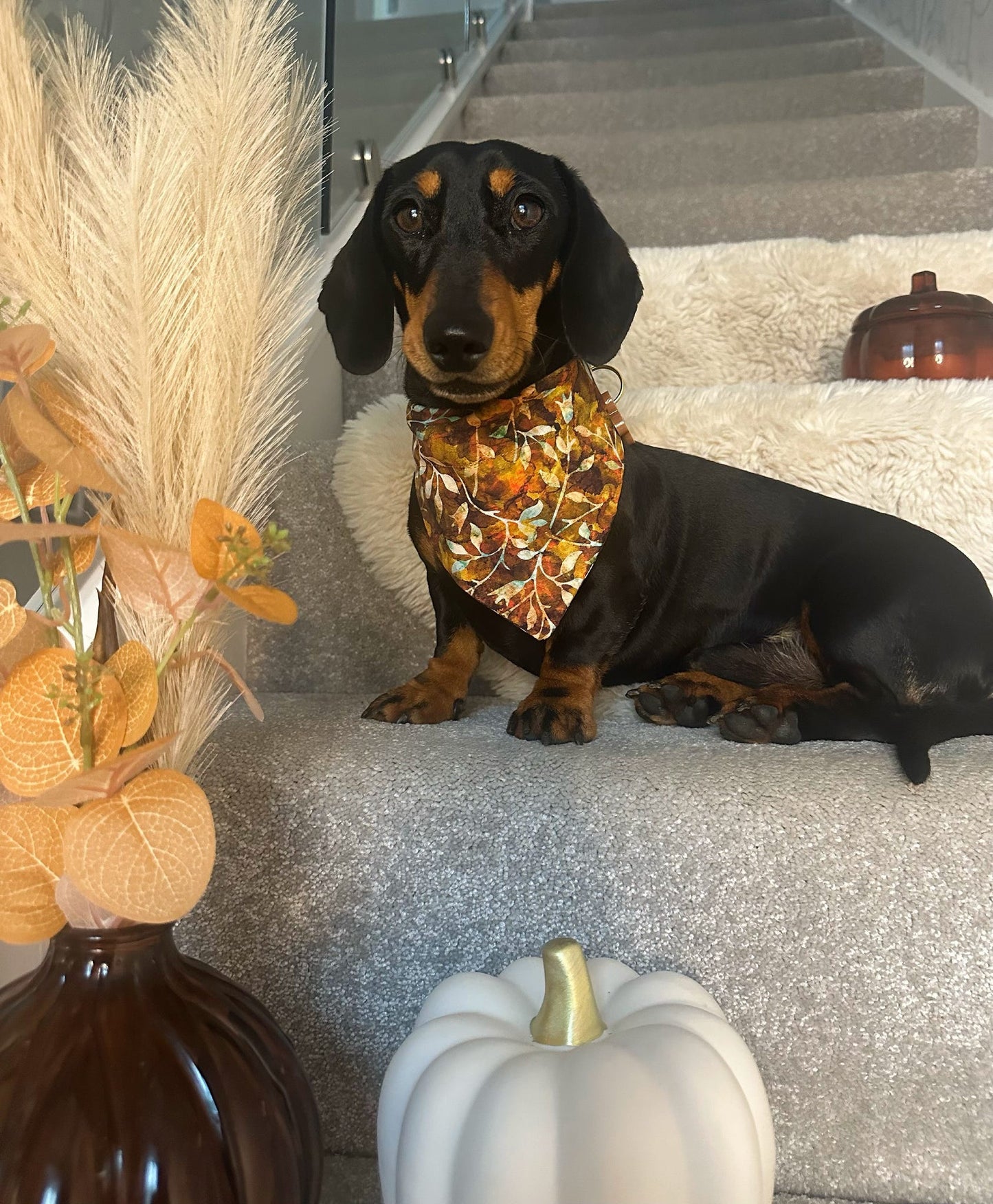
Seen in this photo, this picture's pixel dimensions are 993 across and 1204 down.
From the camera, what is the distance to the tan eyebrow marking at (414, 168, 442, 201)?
137 centimetres

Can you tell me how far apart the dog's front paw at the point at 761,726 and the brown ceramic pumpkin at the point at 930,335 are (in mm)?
784

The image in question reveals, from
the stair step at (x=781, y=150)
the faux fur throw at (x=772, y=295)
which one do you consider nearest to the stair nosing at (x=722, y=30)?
the stair step at (x=781, y=150)

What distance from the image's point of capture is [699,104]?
132 inches

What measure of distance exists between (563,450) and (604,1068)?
3.02ft

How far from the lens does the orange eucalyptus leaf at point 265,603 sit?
18.1 inches

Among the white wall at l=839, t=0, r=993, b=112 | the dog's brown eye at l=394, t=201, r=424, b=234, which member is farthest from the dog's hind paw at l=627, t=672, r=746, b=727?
the white wall at l=839, t=0, r=993, b=112

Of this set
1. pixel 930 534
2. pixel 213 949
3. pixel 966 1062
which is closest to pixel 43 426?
pixel 213 949

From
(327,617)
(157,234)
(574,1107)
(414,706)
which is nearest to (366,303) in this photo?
(327,617)

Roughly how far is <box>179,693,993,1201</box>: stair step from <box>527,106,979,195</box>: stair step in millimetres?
2400

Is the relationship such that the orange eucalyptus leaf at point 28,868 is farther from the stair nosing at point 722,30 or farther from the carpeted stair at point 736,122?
the stair nosing at point 722,30

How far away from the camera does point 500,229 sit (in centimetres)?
136

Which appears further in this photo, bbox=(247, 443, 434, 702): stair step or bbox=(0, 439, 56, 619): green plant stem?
bbox=(247, 443, 434, 702): stair step

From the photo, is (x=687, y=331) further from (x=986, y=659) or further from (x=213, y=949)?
(x=213, y=949)

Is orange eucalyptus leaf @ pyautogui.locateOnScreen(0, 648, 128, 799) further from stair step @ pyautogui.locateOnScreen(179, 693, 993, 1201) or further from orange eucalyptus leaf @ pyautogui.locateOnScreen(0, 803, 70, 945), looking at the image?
stair step @ pyautogui.locateOnScreen(179, 693, 993, 1201)
